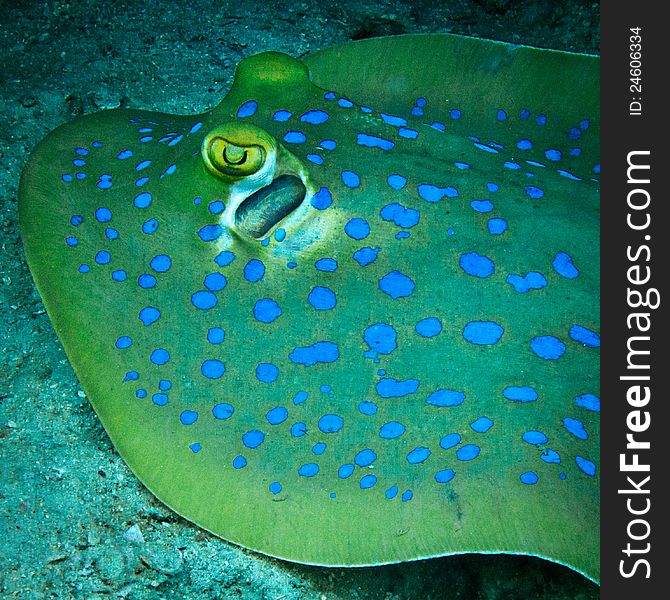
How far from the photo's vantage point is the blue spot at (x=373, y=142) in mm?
2922

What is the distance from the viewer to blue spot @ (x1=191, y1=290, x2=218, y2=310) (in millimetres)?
Result: 2650

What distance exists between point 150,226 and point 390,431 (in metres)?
1.48

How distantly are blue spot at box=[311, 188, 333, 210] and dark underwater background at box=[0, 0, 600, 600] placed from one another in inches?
64.2

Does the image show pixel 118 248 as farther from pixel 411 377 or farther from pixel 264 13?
pixel 264 13

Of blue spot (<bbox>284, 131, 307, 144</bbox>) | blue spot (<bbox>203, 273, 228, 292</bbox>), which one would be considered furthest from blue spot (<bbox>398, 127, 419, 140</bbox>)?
blue spot (<bbox>203, 273, 228, 292</bbox>)

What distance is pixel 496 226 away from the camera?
2848 mm

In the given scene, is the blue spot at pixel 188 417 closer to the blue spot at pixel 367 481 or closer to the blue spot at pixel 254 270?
the blue spot at pixel 254 270

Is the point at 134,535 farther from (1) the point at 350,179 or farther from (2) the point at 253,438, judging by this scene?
(1) the point at 350,179

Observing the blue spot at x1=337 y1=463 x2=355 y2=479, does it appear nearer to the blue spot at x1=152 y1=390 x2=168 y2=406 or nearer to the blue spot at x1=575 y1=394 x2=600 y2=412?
the blue spot at x1=152 y1=390 x2=168 y2=406

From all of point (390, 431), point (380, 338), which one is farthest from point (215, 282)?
point (390, 431)

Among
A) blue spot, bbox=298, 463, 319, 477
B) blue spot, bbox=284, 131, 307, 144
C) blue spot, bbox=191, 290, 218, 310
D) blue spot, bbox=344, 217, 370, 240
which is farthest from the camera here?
blue spot, bbox=284, 131, 307, 144

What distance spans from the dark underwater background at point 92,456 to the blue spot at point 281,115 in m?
1.75

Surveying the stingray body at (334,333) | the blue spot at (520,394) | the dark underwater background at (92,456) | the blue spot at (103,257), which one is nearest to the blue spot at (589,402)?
the stingray body at (334,333)

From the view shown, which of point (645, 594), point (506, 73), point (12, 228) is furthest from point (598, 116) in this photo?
point (12, 228)
